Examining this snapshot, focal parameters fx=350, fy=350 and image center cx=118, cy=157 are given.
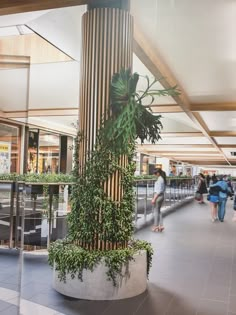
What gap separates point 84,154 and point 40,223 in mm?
2816

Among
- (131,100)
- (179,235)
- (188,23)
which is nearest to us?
(131,100)

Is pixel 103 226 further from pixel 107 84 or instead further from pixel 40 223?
pixel 40 223

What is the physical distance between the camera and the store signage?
12.2m

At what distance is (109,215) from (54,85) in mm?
5643

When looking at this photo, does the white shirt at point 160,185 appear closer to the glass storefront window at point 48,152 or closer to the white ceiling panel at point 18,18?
the white ceiling panel at point 18,18

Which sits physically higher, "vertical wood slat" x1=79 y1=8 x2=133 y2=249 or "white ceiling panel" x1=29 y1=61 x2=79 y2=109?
"white ceiling panel" x1=29 y1=61 x2=79 y2=109

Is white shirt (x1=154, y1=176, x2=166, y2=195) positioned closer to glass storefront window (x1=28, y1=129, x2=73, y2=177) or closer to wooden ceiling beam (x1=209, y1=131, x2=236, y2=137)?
glass storefront window (x1=28, y1=129, x2=73, y2=177)

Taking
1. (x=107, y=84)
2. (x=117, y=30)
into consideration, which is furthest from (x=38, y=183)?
(x=117, y=30)

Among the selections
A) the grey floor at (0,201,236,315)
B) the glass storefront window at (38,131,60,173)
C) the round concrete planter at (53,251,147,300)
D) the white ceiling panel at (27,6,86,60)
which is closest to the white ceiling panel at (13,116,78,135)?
the glass storefront window at (38,131,60,173)

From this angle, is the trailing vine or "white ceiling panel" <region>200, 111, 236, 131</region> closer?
the trailing vine

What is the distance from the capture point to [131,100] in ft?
12.4

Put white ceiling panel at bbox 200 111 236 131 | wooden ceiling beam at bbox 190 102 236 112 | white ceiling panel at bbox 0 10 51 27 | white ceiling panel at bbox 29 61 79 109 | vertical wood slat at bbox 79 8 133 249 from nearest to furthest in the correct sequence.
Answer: vertical wood slat at bbox 79 8 133 249, white ceiling panel at bbox 0 10 51 27, white ceiling panel at bbox 29 61 79 109, wooden ceiling beam at bbox 190 102 236 112, white ceiling panel at bbox 200 111 236 131

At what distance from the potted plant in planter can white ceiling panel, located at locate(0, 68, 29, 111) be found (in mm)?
4662

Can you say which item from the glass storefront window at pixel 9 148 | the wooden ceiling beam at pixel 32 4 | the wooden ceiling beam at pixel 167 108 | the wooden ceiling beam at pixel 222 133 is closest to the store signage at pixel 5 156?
the glass storefront window at pixel 9 148
